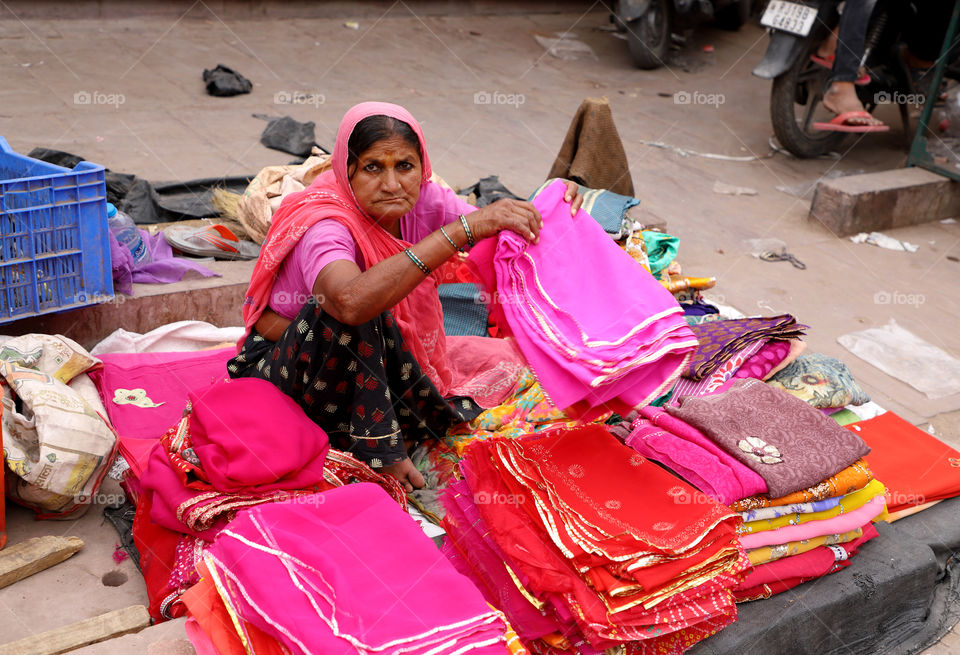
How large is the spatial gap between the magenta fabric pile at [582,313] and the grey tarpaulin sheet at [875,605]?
2.30 ft

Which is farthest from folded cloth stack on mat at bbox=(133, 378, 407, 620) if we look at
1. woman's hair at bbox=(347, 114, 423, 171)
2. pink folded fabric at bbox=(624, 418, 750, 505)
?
pink folded fabric at bbox=(624, 418, 750, 505)

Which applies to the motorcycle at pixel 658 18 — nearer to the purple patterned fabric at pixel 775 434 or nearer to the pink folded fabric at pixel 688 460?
the purple patterned fabric at pixel 775 434

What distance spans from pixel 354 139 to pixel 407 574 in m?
1.23

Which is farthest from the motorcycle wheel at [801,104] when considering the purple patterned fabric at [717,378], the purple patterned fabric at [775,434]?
the purple patterned fabric at [775,434]

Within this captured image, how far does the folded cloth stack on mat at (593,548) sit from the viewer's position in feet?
6.55

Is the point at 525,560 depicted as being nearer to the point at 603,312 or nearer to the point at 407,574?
the point at 407,574

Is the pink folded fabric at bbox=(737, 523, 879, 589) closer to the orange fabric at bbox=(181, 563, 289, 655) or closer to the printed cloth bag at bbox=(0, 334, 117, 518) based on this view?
the orange fabric at bbox=(181, 563, 289, 655)

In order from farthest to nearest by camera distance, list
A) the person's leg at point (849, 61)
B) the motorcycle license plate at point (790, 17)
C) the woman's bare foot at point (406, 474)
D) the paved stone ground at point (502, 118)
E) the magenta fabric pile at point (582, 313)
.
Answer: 1. the motorcycle license plate at point (790, 17)
2. the person's leg at point (849, 61)
3. the paved stone ground at point (502, 118)
4. the woman's bare foot at point (406, 474)
5. the magenta fabric pile at point (582, 313)

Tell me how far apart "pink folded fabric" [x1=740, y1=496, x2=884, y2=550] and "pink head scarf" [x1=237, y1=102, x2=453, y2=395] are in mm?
1106

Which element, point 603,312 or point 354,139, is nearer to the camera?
point 603,312

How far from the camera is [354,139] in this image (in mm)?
2465

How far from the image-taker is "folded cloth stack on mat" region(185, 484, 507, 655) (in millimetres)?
1702

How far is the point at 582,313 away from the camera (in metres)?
2.28

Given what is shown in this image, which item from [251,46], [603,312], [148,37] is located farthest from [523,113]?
[603,312]
